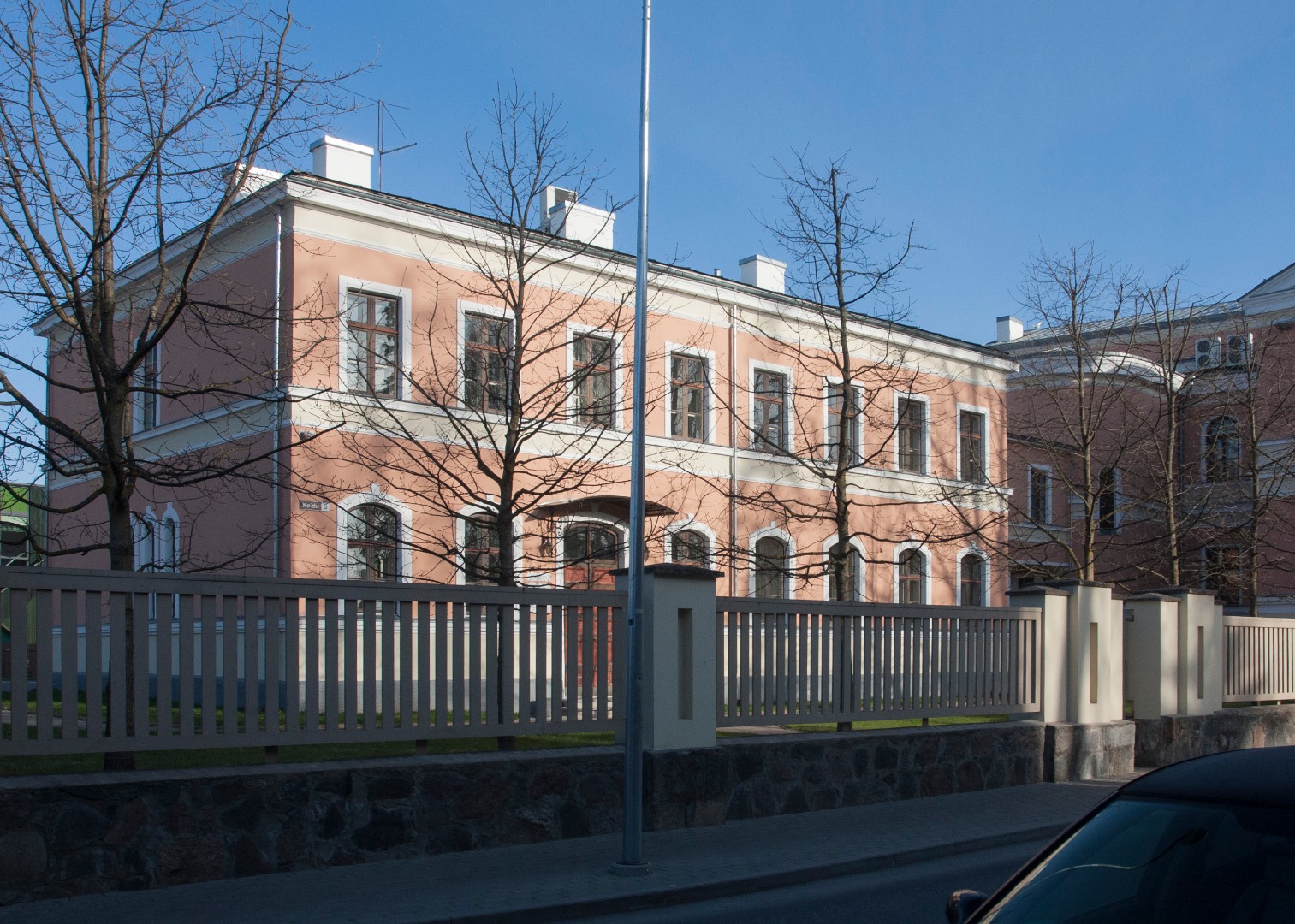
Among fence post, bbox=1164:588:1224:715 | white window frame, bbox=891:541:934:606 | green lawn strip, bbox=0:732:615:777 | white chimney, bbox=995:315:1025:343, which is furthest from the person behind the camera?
white chimney, bbox=995:315:1025:343

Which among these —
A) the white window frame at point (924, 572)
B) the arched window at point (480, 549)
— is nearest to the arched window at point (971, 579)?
the white window frame at point (924, 572)

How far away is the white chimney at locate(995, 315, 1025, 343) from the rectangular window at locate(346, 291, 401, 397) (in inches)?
1190

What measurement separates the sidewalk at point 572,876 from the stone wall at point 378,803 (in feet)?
0.39

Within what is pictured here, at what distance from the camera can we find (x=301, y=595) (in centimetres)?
877

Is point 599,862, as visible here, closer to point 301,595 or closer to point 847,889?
point 847,889

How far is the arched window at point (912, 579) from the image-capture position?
1137 inches

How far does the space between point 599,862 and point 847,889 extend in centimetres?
176

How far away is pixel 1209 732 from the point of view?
54.1 ft

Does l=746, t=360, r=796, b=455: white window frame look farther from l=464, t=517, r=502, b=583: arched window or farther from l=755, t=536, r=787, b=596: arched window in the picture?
l=464, t=517, r=502, b=583: arched window

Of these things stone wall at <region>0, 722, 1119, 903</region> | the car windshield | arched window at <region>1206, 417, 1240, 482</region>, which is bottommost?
stone wall at <region>0, 722, 1119, 903</region>

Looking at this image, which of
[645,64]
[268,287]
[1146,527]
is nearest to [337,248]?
[268,287]

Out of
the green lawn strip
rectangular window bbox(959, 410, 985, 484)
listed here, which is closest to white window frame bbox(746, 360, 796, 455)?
rectangular window bbox(959, 410, 985, 484)

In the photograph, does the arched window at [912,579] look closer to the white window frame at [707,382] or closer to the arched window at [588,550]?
the white window frame at [707,382]

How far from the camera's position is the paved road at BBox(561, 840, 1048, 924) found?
7.68 metres
